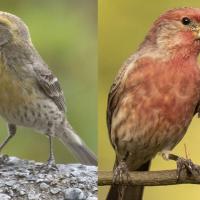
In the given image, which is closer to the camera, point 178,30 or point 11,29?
point 178,30

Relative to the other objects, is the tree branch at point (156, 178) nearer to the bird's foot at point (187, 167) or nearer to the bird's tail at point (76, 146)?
the bird's foot at point (187, 167)

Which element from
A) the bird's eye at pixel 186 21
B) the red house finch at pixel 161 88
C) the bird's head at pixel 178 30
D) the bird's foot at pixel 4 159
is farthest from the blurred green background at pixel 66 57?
the bird's eye at pixel 186 21

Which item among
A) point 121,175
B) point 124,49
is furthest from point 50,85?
point 121,175

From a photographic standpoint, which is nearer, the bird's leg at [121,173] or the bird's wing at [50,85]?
the bird's leg at [121,173]

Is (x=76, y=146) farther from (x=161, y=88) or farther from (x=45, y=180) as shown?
(x=161, y=88)

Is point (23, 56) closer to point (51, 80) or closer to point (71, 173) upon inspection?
point (51, 80)

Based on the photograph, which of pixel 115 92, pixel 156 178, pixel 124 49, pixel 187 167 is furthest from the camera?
pixel 124 49
